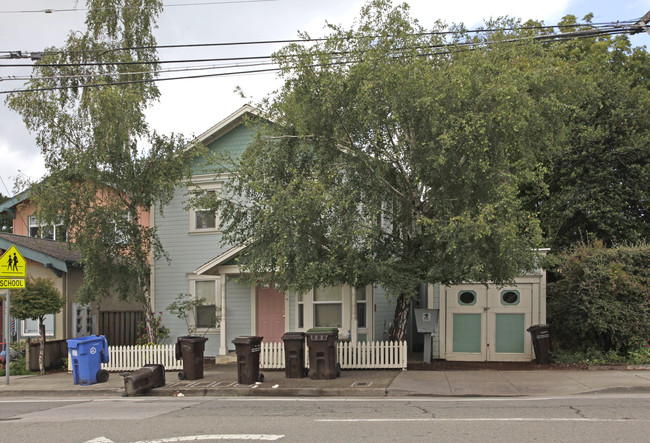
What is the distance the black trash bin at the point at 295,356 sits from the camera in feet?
44.6

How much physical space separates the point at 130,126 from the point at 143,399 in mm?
7248

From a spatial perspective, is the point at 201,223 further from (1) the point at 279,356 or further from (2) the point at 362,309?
(2) the point at 362,309

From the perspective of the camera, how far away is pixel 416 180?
12.3 m

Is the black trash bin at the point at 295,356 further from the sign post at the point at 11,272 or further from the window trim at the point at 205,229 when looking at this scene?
the sign post at the point at 11,272

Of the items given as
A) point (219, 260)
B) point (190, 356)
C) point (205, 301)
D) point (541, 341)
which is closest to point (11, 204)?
point (205, 301)

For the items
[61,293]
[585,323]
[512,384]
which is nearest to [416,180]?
[512,384]

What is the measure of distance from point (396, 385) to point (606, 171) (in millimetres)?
11899

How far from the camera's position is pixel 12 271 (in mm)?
14766

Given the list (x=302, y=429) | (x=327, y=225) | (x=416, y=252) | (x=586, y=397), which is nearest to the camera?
(x=302, y=429)

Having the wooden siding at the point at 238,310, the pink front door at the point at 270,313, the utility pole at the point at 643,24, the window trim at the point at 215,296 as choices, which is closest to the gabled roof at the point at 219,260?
the window trim at the point at 215,296

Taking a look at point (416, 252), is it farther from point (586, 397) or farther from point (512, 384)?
point (586, 397)

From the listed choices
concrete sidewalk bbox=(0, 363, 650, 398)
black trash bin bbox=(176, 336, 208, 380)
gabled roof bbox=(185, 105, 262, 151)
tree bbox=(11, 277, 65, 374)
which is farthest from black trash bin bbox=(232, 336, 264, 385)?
gabled roof bbox=(185, 105, 262, 151)

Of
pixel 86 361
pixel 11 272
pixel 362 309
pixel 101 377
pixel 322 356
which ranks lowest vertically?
pixel 101 377

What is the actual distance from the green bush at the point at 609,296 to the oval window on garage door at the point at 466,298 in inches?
90.5
